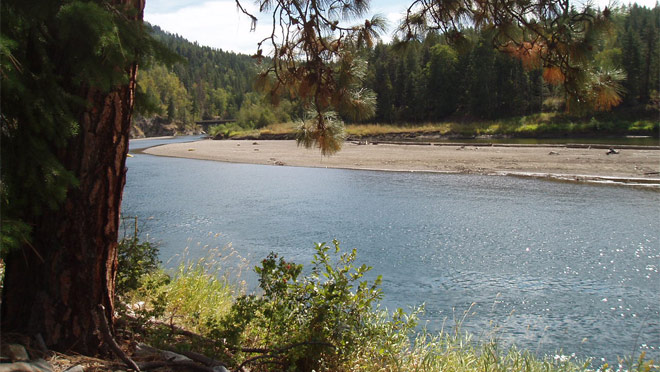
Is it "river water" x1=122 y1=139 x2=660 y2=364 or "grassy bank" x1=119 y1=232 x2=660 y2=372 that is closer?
"grassy bank" x1=119 y1=232 x2=660 y2=372

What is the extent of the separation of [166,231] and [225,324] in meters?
9.92

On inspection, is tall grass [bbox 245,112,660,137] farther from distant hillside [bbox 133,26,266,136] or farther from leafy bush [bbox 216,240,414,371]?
leafy bush [bbox 216,240,414,371]

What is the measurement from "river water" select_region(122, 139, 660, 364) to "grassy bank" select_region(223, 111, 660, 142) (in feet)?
89.4

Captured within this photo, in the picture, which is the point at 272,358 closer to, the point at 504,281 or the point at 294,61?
the point at 294,61

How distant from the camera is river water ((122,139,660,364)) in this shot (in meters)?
7.43

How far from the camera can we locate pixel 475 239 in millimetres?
12422

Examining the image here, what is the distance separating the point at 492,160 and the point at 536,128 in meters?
28.8

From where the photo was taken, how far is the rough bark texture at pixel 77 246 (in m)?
2.77

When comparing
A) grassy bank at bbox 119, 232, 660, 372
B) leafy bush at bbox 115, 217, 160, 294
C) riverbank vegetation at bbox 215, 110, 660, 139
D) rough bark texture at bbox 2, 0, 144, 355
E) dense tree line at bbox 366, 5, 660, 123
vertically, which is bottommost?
grassy bank at bbox 119, 232, 660, 372

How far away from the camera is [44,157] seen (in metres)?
2.56

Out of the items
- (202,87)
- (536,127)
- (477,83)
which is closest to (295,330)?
(536,127)

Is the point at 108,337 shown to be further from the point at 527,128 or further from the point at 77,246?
the point at 527,128

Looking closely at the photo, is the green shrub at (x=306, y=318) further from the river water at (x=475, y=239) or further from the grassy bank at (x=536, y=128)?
the grassy bank at (x=536, y=128)

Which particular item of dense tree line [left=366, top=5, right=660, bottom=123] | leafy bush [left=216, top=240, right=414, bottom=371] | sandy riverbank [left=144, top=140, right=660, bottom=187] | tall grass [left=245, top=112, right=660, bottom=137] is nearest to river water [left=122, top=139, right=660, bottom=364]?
sandy riverbank [left=144, top=140, right=660, bottom=187]
